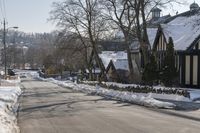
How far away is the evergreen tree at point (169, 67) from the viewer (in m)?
37.4

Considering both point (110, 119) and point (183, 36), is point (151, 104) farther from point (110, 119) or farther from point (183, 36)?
point (183, 36)

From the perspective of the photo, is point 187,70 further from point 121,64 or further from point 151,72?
point 121,64

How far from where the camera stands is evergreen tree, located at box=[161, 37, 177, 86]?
123 feet

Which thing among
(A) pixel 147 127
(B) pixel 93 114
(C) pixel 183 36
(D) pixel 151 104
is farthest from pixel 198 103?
(C) pixel 183 36

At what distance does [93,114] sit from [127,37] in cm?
2674

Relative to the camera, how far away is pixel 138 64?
59.3 m

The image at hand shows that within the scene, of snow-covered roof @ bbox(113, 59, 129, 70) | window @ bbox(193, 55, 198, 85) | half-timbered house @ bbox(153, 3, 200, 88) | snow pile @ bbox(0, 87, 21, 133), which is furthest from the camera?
snow-covered roof @ bbox(113, 59, 129, 70)


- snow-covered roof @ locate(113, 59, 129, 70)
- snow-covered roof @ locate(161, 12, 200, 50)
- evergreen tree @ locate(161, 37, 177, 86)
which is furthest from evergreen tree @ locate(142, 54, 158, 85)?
snow-covered roof @ locate(113, 59, 129, 70)

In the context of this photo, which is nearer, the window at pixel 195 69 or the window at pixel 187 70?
the window at pixel 195 69

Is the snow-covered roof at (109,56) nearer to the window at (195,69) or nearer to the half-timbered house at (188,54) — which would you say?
the half-timbered house at (188,54)

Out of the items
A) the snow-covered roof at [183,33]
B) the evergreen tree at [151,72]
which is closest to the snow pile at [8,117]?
the evergreen tree at [151,72]

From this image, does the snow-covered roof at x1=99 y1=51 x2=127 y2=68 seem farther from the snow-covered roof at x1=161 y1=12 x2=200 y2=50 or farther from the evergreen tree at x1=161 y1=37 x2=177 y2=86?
the evergreen tree at x1=161 y1=37 x2=177 y2=86

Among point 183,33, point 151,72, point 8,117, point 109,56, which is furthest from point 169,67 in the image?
point 109,56

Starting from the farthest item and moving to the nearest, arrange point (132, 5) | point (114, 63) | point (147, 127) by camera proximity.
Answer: point (114, 63), point (132, 5), point (147, 127)
